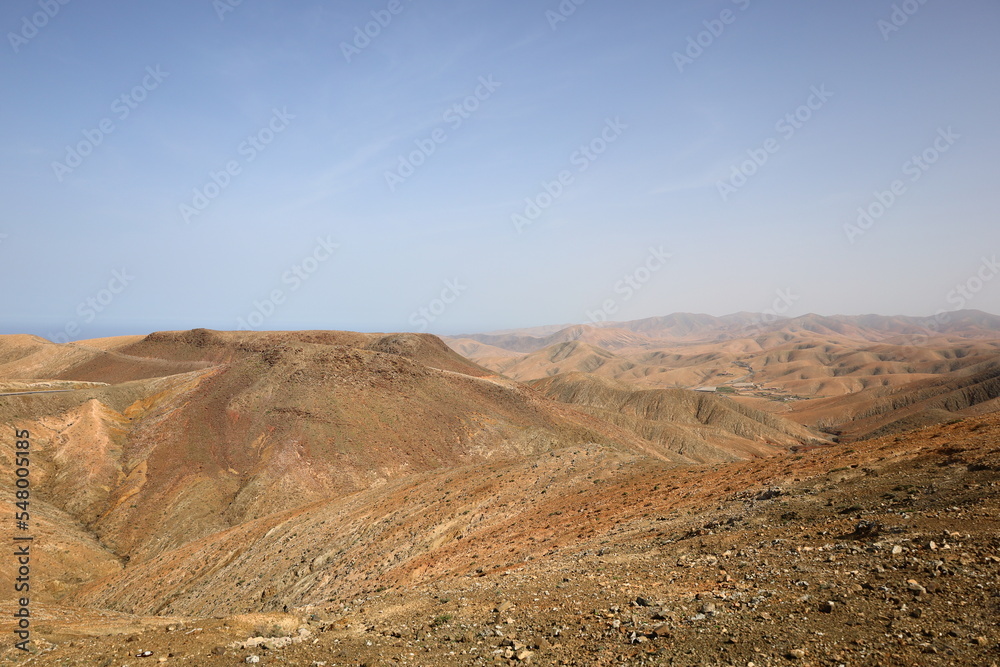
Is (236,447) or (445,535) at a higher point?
(236,447)

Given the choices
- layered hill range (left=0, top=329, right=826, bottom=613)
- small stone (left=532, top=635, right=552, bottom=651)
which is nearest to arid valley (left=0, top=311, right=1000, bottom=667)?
small stone (left=532, top=635, right=552, bottom=651)

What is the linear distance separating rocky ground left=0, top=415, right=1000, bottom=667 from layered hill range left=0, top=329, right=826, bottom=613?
8.82 m

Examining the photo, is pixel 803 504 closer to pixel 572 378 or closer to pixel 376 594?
pixel 376 594

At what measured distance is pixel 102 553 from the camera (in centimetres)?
3256

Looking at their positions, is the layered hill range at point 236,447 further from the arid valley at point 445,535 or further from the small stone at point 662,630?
the small stone at point 662,630

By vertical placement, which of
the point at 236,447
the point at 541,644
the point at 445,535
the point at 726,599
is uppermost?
the point at 236,447

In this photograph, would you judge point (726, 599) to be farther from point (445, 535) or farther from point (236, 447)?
point (236, 447)

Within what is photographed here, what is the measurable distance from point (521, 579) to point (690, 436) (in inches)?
3106

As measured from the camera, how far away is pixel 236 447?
4466 centimetres

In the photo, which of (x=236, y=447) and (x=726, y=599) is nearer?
(x=726, y=599)

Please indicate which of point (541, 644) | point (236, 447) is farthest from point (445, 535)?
point (236, 447)

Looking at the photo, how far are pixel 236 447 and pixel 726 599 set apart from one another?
4619cm

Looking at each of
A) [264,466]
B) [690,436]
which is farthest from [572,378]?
[264,466]

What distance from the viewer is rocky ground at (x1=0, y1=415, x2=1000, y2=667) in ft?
26.9
